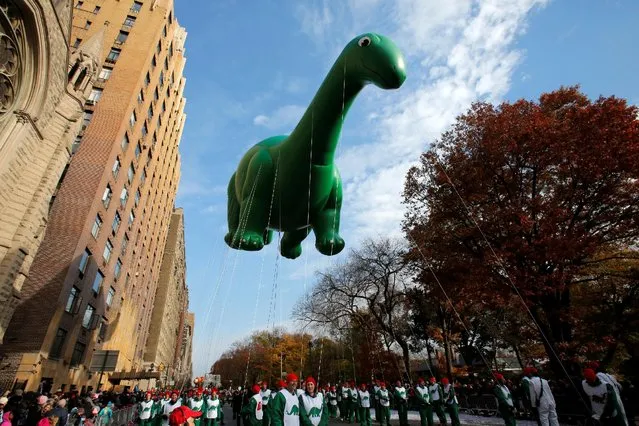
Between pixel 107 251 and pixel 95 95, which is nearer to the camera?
pixel 107 251

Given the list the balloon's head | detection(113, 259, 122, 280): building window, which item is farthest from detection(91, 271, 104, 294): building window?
the balloon's head

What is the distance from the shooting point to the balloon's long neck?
376 centimetres

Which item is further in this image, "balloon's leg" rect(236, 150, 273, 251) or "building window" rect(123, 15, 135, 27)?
"building window" rect(123, 15, 135, 27)

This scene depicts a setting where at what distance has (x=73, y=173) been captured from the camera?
21344mm

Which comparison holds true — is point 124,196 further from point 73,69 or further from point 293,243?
point 293,243

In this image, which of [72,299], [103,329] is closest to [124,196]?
[72,299]

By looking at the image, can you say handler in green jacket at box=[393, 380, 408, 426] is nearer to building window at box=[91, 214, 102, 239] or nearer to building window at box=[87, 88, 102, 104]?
building window at box=[91, 214, 102, 239]

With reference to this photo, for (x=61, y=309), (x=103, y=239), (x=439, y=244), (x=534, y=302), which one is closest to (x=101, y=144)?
(x=103, y=239)

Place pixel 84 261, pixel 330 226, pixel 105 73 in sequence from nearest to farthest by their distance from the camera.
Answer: pixel 330 226
pixel 84 261
pixel 105 73

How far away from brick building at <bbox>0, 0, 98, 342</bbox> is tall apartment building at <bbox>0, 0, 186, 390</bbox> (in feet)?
16.9

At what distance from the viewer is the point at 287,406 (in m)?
4.91

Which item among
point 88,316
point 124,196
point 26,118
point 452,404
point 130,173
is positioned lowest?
point 452,404

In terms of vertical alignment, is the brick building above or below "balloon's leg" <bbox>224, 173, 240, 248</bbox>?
above

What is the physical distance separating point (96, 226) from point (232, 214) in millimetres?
21020
